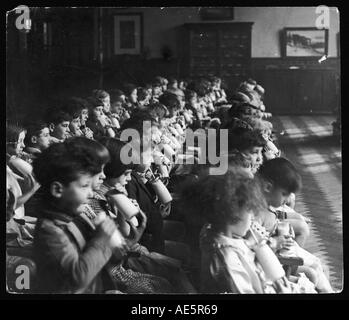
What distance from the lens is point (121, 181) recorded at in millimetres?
1932

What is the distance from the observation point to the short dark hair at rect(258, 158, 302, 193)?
195 cm

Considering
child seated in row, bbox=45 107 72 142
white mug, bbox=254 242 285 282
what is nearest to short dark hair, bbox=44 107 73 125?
child seated in row, bbox=45 107 72 142

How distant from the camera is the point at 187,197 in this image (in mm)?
1915

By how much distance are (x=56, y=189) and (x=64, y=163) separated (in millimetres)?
62

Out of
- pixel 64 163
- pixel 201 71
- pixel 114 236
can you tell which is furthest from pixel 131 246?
pixel 201 71

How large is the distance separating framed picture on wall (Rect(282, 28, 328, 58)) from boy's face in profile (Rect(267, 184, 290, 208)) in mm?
331

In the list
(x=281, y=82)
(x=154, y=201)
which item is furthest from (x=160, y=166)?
(x=281, y=82)

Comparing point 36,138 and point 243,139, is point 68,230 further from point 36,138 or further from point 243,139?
point 243,139

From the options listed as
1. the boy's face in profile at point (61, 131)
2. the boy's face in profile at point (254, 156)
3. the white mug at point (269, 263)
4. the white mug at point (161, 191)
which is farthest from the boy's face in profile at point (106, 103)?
the white mug at point (269, 263)

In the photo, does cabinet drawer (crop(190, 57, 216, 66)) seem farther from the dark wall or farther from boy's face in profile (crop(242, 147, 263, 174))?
boy's face in profile (crop(242, 147, 263, 174))

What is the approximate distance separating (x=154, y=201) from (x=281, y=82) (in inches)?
16.8

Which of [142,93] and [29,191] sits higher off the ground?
[142,93]
